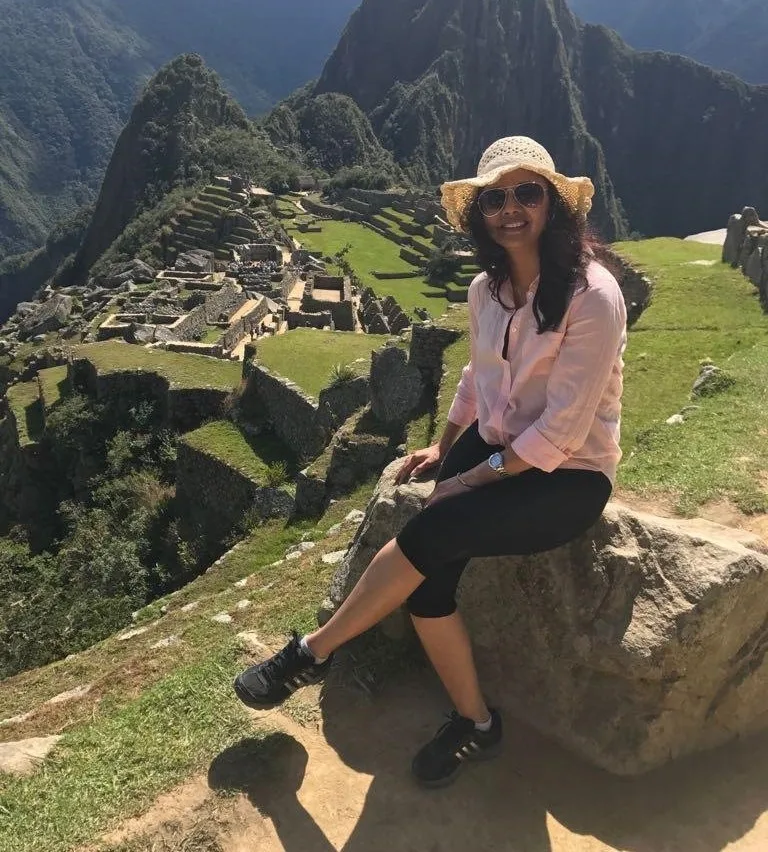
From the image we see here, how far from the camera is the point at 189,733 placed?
3480 millimetres

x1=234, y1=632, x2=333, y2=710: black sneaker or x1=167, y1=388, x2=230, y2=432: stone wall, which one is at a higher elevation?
x1=234, y1=632, x2=333, y2=710: black sneaker

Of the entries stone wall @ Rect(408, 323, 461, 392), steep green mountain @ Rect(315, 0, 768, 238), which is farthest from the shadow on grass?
steep green mountain @ Rect(315, 0, 768, 238)

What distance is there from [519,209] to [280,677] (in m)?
2.38

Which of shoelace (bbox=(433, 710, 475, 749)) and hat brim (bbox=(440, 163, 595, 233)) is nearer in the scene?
hat brim (bbox=(440, 163, 595, 233))

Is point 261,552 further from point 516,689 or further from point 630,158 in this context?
point 630,158

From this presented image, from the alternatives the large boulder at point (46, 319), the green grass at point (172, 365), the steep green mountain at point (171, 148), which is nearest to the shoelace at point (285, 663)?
the green grass at point (172, 365)

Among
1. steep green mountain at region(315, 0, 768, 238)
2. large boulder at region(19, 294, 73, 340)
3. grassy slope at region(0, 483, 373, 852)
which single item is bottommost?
large boulder at region(19, 294, 73, 340)

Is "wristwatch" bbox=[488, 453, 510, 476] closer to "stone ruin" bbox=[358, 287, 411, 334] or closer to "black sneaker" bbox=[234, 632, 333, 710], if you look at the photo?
"black sneaker" bbox=[234, 632, 333, 710]

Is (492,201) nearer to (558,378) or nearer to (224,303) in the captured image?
(558,378)

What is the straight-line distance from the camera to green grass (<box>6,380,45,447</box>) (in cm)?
1778

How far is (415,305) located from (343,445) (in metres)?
29.6

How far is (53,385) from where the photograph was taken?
1962cm

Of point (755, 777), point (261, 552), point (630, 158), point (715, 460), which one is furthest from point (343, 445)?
point (630, 158)

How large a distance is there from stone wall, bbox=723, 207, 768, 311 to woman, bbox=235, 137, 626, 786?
10.4m
